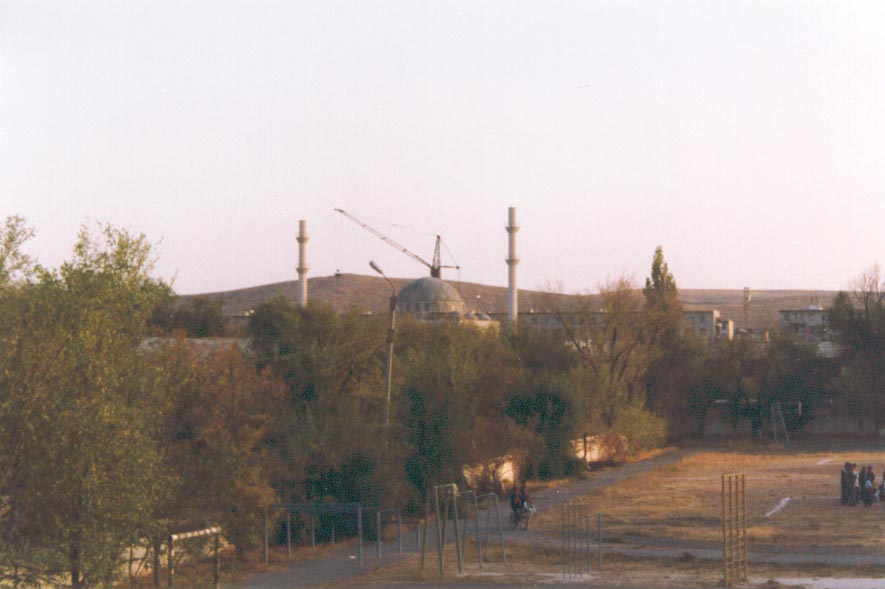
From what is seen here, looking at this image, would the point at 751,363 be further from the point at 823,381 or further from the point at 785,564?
the point at 785,564

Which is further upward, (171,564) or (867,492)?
(171,564)

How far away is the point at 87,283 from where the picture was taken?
14172 mm

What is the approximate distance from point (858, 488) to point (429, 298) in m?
69.6

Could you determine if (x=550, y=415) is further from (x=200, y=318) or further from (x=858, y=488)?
(x=200, y=318)

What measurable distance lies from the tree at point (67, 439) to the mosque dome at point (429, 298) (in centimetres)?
8498

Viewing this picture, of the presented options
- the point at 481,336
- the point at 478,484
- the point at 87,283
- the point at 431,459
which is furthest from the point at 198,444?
the point at 481,336

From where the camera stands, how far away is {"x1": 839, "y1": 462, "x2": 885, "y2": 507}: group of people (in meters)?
32.6

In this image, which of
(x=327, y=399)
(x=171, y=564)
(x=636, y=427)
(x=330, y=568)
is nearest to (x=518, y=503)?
(x=330, y=568)

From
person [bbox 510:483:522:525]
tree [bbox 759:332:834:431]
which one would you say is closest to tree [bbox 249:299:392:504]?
person [bbox 510:483:522:525]

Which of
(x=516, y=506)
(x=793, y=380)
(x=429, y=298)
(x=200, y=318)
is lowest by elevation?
(x=516, y=506)

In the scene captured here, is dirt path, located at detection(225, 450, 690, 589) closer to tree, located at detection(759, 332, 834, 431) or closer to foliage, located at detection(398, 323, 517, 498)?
foliage, located at detection(398, 323, 517, 498)

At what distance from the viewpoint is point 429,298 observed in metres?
101

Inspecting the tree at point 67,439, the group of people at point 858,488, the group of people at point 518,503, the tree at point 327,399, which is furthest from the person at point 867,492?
the tree at point 67,439

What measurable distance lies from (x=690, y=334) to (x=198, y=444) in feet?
171
